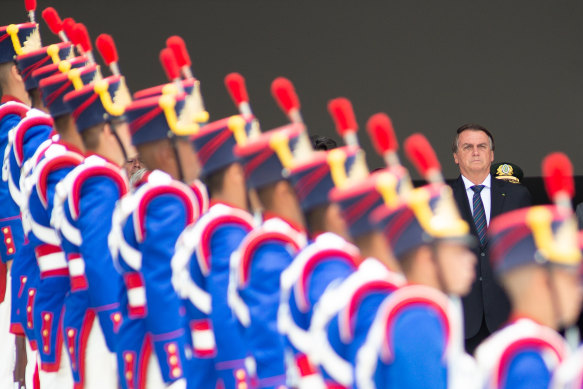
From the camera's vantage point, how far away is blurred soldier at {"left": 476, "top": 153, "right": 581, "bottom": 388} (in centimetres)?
257

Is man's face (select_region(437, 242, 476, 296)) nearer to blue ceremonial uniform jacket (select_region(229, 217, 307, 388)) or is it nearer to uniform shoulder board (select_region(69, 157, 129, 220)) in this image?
blue ceremonial uniform jacket (select_region(229, 217, 307, 388))

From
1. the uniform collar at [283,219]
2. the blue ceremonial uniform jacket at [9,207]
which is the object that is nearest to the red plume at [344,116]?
the uniform collar at [283,219]

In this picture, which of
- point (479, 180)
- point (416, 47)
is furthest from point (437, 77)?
point (479, 180)

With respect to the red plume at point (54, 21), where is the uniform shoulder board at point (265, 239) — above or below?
below

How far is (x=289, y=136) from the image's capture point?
3391mm

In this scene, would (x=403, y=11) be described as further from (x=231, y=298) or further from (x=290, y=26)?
(x=231, y=298)

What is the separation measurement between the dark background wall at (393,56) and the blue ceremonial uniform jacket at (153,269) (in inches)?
173

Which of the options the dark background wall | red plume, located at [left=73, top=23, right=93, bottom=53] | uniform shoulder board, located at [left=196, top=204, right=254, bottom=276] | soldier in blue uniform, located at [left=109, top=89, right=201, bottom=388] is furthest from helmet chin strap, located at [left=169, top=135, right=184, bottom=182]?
the dark background wall

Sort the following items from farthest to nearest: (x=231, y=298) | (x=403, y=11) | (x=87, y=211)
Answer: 1. (x=403, y=11)
2. (x=87, y=211)
3. (x=231, y=298)

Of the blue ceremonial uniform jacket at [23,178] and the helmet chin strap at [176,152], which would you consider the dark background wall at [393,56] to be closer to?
the blue ceremonial uniform jacket at [23,178]

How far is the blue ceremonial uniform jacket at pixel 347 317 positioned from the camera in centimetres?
279

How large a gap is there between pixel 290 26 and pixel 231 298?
5.10 meters

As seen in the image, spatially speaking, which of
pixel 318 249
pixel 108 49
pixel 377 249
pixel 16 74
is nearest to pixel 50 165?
pixel 108 49

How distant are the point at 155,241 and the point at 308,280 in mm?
826
